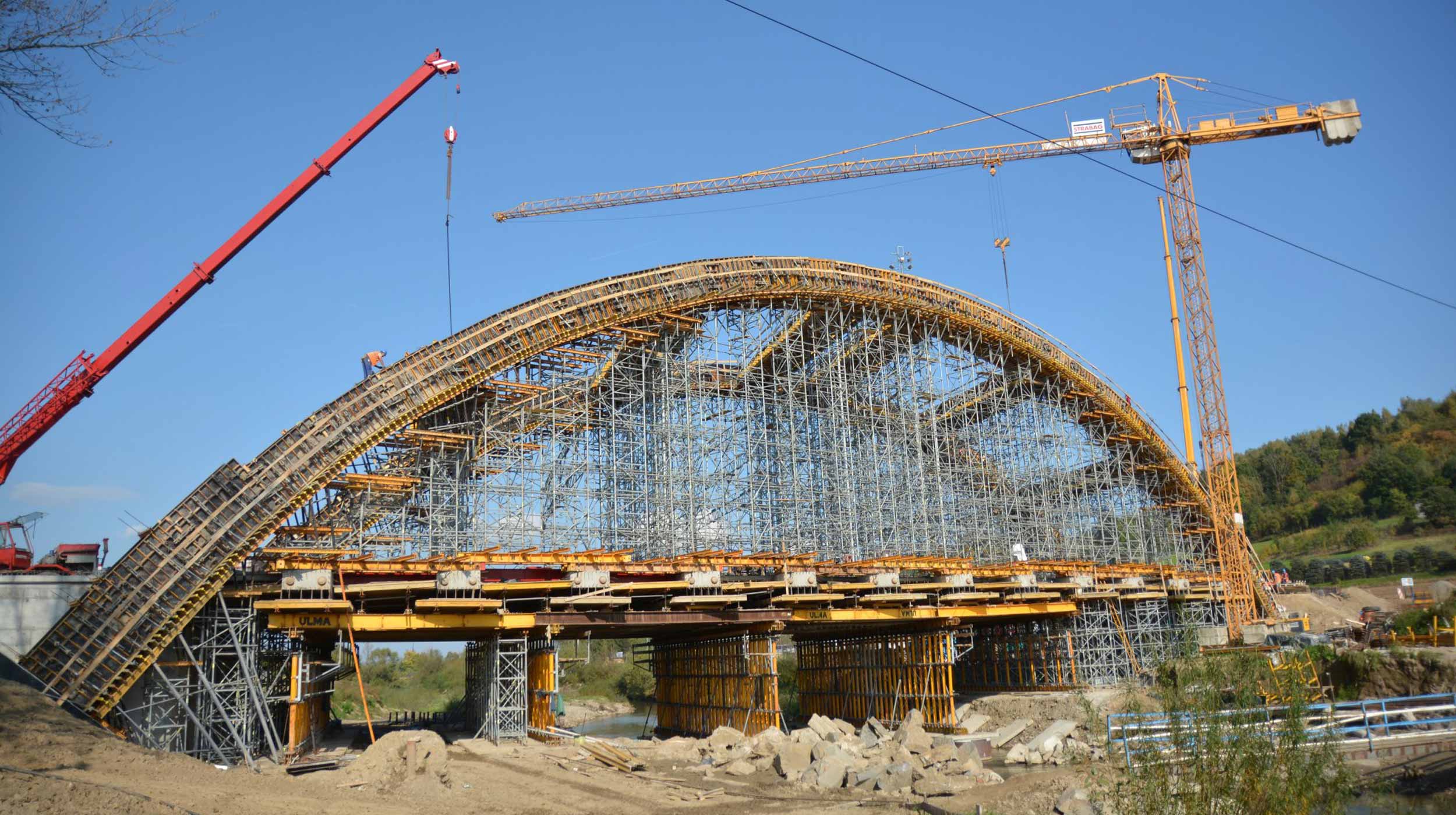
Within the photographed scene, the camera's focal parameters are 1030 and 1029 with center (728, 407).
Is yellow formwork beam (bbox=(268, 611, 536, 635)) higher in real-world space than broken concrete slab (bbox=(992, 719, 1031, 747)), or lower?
higher

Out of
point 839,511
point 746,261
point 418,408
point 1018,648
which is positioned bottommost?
point 1018,648

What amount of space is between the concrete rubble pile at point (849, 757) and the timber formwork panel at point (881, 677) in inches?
166

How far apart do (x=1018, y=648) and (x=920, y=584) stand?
1139 cm

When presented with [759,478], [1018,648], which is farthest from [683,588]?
[1018,648]

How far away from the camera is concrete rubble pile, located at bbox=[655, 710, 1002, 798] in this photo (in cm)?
2514

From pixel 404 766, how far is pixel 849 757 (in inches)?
451

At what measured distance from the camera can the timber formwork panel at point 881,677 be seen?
37156mm

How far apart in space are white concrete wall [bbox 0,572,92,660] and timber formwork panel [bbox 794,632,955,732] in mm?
26050

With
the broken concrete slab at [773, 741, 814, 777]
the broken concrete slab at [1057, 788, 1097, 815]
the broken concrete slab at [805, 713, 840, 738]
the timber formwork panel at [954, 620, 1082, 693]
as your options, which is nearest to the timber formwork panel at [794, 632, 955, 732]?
the timber formwork panel at [954, 620, 1082, 693]

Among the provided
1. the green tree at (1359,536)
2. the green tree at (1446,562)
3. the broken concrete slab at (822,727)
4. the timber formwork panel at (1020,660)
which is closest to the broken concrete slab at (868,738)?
the broken concrete slab at (822,727)

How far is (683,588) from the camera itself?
32469 mm

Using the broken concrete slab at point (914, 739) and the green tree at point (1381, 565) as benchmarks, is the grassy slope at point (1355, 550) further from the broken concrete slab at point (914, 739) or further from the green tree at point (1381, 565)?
the broken concrete slab at point (914, 739)

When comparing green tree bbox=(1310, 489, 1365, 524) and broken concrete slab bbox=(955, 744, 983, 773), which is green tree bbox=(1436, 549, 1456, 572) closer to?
green tree bbox=(1310, 489, 1365, 524)

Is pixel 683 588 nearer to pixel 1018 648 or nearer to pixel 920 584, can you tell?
pixel 920 584
